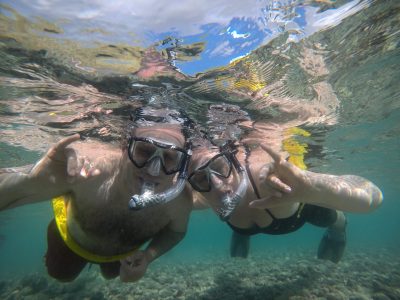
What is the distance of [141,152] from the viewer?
210 inches

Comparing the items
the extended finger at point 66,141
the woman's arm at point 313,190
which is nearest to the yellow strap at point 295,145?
the woman's arm at point 313,190

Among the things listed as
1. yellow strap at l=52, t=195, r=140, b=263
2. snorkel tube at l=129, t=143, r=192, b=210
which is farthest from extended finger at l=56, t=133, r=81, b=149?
yellow strap at l=52, t=195, r=140, b=263

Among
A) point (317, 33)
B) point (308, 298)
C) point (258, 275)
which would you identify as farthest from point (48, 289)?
point (317, 33)

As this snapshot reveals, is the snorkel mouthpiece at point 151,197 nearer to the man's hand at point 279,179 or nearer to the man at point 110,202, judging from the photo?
the man at point 110,202

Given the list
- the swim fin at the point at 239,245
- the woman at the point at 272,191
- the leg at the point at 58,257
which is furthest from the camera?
the swim fin at the point at 239,245

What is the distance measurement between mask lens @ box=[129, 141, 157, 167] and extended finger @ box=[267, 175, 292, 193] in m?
2.33

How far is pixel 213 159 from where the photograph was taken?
605cm

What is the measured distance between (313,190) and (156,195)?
262 cm

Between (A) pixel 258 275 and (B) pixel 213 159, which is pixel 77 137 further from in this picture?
(A) pixel 258 275

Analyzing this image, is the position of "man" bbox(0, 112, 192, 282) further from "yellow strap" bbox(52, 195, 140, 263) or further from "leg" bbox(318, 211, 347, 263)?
"leg" bbox(318, 211, 347, 263)

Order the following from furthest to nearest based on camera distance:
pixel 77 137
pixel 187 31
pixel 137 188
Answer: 1. pixel 187 31
2. pixel 137 188
3. pixel 77 137

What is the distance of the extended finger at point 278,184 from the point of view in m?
3.97

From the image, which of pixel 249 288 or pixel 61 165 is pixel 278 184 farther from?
pixel 249 288

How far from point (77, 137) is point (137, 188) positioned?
1.88 m
